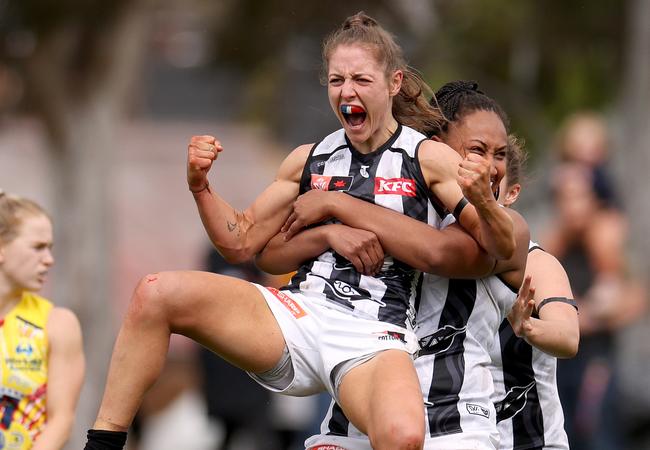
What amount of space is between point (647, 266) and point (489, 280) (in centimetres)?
715

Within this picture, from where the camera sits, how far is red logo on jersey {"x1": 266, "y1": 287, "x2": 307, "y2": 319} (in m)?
4.75

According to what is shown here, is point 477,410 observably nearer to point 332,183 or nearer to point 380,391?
point 380,391

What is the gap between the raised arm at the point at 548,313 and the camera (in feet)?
14.9

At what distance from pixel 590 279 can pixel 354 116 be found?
4833 mm

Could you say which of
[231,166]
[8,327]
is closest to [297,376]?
[8,327]

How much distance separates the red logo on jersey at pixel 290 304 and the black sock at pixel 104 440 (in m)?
0.74

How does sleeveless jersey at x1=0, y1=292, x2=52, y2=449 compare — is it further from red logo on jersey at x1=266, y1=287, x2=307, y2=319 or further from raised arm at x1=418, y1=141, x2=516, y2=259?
raised arm at x1=418, y1=141, x2=516, y2=259

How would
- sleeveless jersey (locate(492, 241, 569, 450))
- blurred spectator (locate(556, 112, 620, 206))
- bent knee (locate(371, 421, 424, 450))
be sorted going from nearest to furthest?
bent knee (locate(371, 421, 424, 450)), sleeveless jersey (locate(492, 241, 569, 450)), blurred spectator (locate(556, 112, 620, 206))

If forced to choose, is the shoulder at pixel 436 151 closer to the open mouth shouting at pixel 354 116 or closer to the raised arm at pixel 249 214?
the open mouth shouting at pixel 354 116

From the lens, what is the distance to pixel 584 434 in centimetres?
891

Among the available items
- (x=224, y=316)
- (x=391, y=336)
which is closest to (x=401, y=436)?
(x=391, y=336)

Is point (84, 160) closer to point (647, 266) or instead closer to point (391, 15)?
point (391, 15)

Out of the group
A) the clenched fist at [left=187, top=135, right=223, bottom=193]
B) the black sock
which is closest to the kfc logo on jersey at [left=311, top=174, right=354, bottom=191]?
the clenched fist at [left=187, top=135, right=223, bottom=193]

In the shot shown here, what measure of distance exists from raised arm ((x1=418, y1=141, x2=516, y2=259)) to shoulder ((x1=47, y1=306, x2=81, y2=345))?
1576mm
